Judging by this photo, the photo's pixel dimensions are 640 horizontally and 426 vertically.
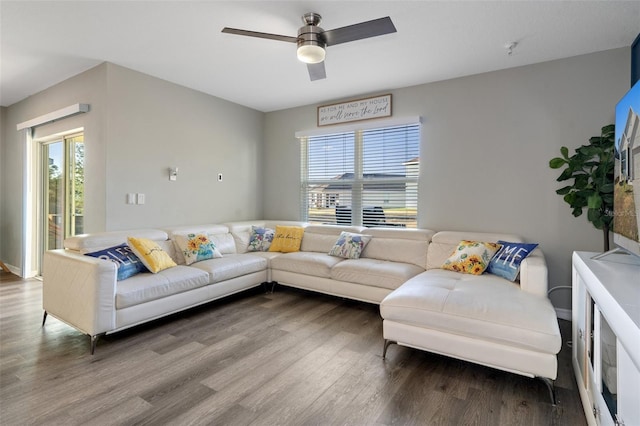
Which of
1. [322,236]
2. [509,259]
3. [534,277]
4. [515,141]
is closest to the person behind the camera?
[534,277]

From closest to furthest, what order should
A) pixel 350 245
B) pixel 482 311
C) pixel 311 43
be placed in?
pixel 482 311, pixel 311 43, pixel 350 245

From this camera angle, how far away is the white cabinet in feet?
3.66

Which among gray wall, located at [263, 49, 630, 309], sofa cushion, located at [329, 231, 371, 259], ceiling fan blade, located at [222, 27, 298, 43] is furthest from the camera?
sofa cushion, located at [329, 231, 371, 259]

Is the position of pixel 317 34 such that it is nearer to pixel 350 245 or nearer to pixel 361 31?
pixel 361 31

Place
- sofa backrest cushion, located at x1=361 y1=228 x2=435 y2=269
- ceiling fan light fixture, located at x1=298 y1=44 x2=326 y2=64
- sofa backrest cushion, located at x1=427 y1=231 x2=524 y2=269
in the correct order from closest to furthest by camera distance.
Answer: ceiling fan light fixture, located at x1=298 y1=44 x2=326 y2=64 → sofa backrest cushion, located at x1=427 y1=231 x2=524 y2=269 → sofa backrest cushion, located at x1=361 y1=228 x2=435 y2=269

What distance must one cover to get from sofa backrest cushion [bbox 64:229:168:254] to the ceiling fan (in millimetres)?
2221

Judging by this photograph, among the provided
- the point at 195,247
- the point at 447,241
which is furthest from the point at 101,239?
the point at 447,241

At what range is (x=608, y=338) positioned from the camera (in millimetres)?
1459

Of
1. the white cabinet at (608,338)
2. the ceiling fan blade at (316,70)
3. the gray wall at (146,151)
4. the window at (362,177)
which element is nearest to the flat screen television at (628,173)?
the white cabinet at (608,338)

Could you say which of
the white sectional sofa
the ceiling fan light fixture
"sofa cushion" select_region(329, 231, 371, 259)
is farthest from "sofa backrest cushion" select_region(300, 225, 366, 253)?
the ceiling fan light fixture

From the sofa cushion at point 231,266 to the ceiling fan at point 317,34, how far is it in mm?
2243

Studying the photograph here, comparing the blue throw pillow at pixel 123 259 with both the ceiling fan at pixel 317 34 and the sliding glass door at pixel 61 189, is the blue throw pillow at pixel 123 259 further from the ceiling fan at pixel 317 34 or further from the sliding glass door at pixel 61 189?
the ceiling fan at pixel 317 34

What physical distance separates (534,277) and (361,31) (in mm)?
2220

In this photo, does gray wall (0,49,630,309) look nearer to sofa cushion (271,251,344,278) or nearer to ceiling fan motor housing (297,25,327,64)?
sofa cushion (271,251,344,278)
